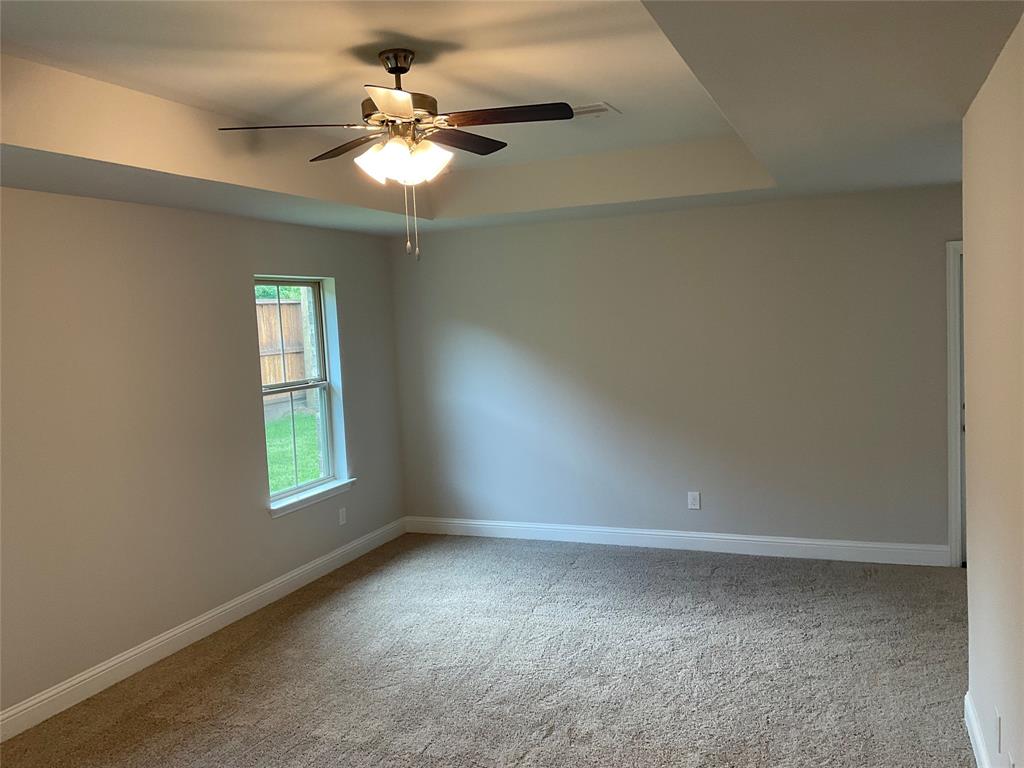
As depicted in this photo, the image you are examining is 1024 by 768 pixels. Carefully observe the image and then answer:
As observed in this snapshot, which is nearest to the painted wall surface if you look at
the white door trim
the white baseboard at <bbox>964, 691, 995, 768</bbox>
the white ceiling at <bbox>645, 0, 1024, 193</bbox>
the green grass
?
the white door trim

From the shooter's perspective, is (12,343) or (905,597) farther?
(905,597)

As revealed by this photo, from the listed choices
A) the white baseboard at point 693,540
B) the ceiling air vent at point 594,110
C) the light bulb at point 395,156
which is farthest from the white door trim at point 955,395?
the light bulb at point 395,156

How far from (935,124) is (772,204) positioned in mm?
2038

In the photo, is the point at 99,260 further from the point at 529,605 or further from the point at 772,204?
the point at 772,204

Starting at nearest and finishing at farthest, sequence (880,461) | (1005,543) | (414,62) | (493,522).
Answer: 1. (1005,543)
2. (414,62)
3. (880,461)
4. (493,522)

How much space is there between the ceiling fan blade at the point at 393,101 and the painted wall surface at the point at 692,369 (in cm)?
290

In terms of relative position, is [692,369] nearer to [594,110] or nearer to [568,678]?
[594,110]

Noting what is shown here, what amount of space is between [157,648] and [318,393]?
76.1 inches

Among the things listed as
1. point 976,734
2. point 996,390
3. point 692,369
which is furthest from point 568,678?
point 692,369

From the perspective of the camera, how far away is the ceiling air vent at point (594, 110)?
141 inches

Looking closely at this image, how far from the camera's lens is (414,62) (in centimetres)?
292

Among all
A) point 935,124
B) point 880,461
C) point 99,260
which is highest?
point 935,124

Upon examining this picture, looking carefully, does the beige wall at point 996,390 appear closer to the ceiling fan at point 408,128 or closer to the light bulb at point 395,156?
the ceiling fan at point 408,128

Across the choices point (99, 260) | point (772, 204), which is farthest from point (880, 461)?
point (99, 260)
